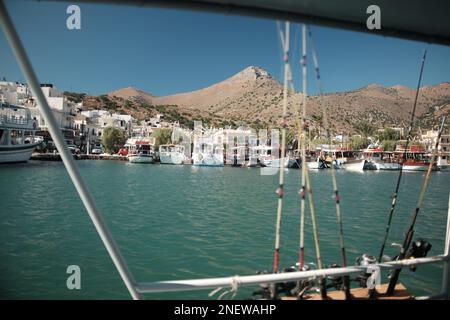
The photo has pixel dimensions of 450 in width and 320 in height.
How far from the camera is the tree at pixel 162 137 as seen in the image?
8675 cm

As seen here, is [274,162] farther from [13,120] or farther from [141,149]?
[13,120]

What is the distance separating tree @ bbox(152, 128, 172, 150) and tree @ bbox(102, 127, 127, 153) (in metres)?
9.09

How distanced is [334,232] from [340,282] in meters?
9.40

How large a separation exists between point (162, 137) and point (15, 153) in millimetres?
42759

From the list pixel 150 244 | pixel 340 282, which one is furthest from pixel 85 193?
pixel 150 244

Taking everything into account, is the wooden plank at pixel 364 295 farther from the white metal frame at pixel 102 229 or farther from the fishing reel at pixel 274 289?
the white metal frame at pixel 102 229

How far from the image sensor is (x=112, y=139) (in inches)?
3233

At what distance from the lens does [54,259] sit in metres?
9.35

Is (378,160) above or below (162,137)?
below

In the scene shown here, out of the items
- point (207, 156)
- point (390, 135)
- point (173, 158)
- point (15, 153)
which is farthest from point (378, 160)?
point (15, 153)

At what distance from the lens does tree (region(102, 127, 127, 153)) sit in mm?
81250

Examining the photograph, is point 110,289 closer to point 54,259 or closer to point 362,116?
point 54,259

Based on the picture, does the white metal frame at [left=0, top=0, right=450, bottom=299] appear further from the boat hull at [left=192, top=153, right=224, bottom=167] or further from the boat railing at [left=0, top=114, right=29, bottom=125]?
the boat hull at [left=192, top=153, right=224, bottom=167]

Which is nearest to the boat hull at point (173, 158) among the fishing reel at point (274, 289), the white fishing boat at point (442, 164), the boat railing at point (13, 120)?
the boat railing at point (13, 120)
